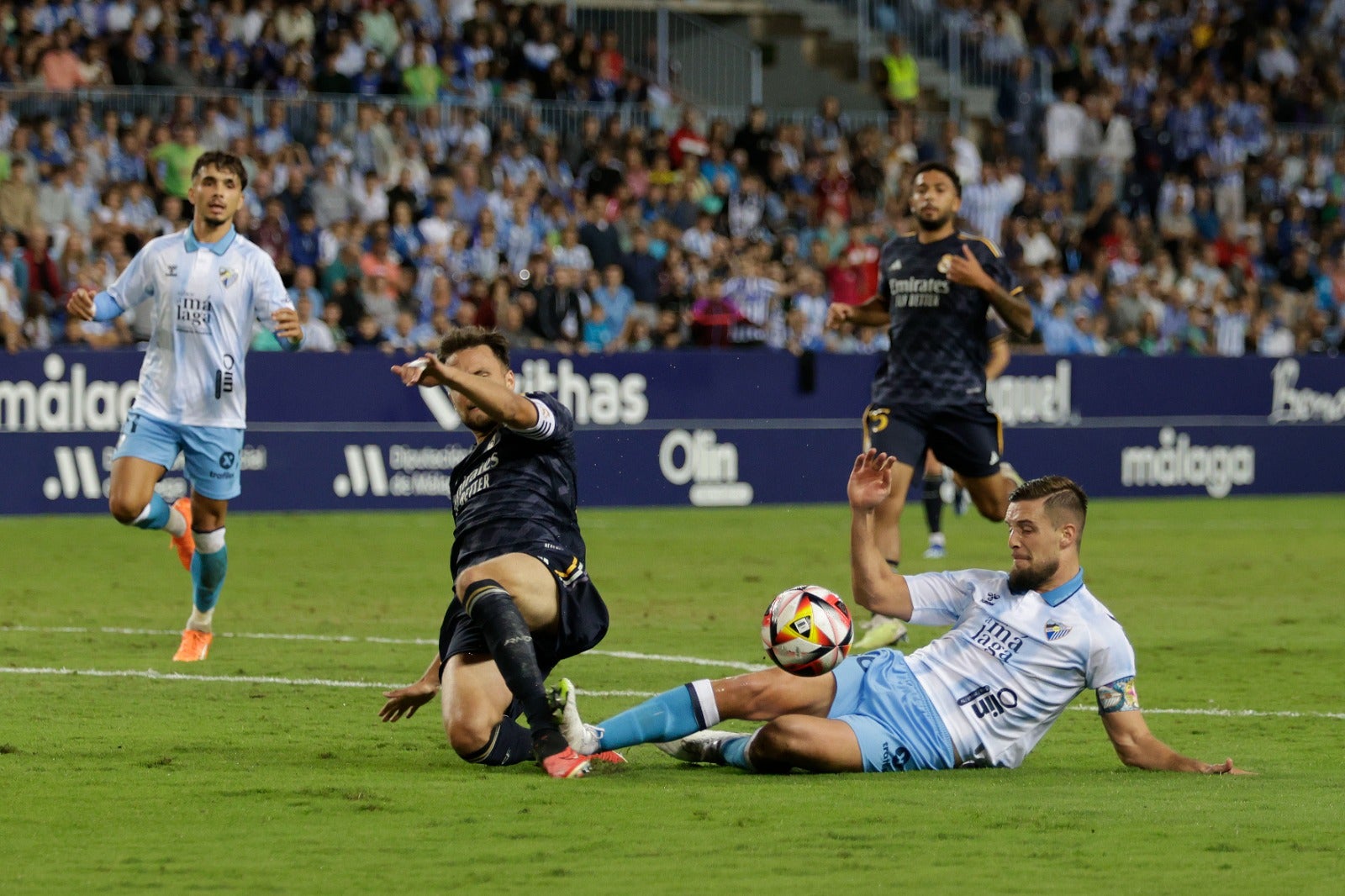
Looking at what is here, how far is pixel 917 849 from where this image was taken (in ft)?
17.9

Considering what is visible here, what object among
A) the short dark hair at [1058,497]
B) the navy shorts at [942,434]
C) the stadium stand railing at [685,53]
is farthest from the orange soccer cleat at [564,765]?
the stadium stand railing at [685,53]

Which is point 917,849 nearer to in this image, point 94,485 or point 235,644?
point 235,644

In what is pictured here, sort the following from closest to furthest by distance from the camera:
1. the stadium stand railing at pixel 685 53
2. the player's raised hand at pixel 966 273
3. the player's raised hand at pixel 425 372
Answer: the player's raised hand at pixel 425 372 < the player's raised hand at pixel 966 273 < the stadium stand railing at pixel 685 53

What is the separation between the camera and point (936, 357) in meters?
11.3

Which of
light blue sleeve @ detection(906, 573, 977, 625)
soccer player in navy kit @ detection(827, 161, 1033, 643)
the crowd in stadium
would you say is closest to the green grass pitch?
light blue sleeve @ detection(906, 573, 977, 625)

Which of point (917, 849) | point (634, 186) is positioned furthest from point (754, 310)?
point (917, 849)

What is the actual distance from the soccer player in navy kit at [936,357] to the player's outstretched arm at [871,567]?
13.7 feet

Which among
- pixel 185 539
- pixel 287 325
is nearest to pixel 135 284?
pixel 287 325

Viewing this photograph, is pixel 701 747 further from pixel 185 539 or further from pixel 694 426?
pixel 694 426

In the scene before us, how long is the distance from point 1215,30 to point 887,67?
22.5ft

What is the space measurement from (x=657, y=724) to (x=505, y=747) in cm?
60

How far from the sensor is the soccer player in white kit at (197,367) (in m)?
9.84

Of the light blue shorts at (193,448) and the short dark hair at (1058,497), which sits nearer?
the short dark hair at (1058,497)

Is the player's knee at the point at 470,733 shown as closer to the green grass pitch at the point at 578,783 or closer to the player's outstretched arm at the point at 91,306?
the green grass pitch at the point at 578,783
